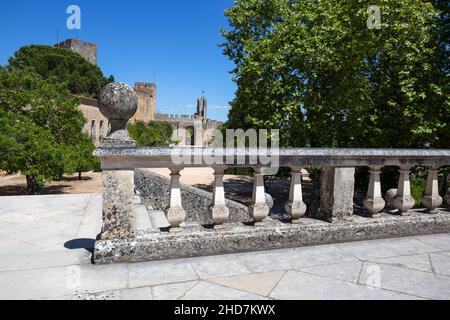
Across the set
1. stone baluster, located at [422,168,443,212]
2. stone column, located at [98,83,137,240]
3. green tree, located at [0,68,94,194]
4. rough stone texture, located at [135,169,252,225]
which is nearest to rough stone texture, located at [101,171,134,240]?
stone column, located at [98,83,137,240]

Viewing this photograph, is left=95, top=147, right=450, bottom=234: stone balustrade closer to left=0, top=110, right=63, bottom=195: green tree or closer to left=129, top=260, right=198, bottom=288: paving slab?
left=129, top=260, right=198, bottom=288: paving slab

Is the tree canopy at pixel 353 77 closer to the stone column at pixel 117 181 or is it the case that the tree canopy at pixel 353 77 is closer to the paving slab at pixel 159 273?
the stone column at pixel 117 181

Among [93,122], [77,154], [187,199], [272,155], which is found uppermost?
[93,122]

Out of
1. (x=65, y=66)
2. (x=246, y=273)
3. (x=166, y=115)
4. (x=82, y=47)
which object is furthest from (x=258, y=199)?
(x=82, y=47)

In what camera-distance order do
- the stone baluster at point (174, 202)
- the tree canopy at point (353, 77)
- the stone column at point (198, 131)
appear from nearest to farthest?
1. the stone baluster at point (174, 202)
2. the tree canopy at point (353, 77)
3. the stone column at point (198, 131)

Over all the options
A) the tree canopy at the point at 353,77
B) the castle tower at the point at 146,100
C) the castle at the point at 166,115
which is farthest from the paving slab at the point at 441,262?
the castle tower at the point at 146,100

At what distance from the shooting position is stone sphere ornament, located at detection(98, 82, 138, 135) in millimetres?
2951

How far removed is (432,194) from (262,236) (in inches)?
94.9

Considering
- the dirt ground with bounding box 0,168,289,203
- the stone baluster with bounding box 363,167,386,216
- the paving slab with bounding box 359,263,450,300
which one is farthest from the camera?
the dirt ground with bounding box 0,168,289,203

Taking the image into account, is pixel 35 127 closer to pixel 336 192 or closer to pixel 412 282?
pixel 336 192

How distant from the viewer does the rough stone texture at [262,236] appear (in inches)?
115

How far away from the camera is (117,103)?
9.67 ft

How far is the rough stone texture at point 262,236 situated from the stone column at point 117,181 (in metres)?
0.12

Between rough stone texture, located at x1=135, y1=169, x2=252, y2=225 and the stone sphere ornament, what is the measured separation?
125 inches
